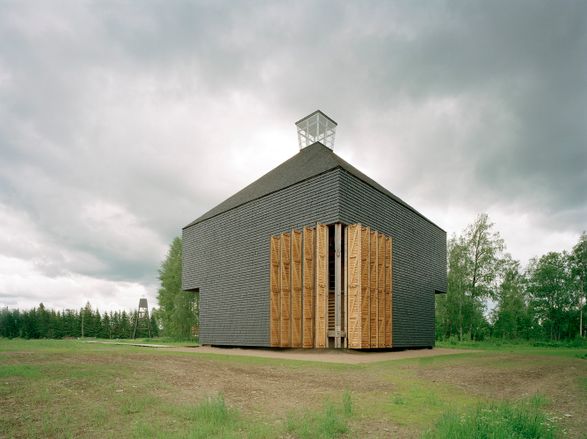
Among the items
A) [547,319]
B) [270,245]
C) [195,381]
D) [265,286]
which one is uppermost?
[270,245]

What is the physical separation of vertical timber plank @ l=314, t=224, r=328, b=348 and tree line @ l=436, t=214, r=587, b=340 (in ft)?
81.4

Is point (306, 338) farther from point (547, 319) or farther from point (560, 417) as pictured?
point (547, 319)

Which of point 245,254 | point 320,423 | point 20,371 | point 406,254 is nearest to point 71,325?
point 245,254

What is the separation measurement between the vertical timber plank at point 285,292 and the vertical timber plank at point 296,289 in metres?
0.45

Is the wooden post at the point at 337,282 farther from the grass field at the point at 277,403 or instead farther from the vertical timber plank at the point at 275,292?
the grass field at the point at 277,403

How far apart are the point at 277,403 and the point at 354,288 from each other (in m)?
14.5

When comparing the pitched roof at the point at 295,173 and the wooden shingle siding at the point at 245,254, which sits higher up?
the pitched roof at the point at 295,173

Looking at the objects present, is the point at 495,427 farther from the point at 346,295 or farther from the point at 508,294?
the point at 508,294

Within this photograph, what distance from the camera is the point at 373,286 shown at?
23516 mm

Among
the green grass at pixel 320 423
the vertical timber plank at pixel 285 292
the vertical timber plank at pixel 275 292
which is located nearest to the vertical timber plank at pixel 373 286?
the vertical timber plank at pixel 285 292

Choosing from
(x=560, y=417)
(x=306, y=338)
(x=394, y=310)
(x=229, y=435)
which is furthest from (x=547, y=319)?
(x=229, y=435)

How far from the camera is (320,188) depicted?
23.6 metres

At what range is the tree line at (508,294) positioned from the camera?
43.4 metres

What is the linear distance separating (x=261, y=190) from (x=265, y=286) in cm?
671
